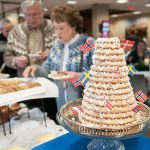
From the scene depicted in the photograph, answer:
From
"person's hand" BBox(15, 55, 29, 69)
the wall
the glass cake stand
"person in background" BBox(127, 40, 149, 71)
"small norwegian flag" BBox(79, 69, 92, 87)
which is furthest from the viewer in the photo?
the wall

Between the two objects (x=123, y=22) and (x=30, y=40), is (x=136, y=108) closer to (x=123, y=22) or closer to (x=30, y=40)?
(x=30, y=40)

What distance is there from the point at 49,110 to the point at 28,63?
1.31 ft

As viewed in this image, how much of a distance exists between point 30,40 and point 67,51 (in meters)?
0.42

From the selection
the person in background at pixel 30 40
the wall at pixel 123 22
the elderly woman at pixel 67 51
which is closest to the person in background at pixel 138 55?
the person in background at pixel 30 40

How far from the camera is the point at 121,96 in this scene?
26.3 inches

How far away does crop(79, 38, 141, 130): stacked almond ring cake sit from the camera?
0.66 m

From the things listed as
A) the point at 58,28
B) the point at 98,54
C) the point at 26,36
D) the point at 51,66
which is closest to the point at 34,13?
the point at 26,36

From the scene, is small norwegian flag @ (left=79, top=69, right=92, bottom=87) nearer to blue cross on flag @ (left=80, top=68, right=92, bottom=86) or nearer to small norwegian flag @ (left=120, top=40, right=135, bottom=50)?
blue cross on flag @ (left=80, top=68, right=92, bottom=86)

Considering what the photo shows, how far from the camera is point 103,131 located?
2.05ft

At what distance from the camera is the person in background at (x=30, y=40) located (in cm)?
177

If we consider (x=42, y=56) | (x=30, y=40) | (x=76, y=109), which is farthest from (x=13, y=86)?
(x=30, y=40)

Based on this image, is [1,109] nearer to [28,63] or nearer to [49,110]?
[49,110]

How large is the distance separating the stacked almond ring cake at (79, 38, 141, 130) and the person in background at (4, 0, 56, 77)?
1.13 meters

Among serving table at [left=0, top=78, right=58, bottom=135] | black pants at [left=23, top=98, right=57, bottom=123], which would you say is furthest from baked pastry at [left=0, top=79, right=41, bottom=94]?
black pants at [left=23, top=98, right=57, bottom=123]
